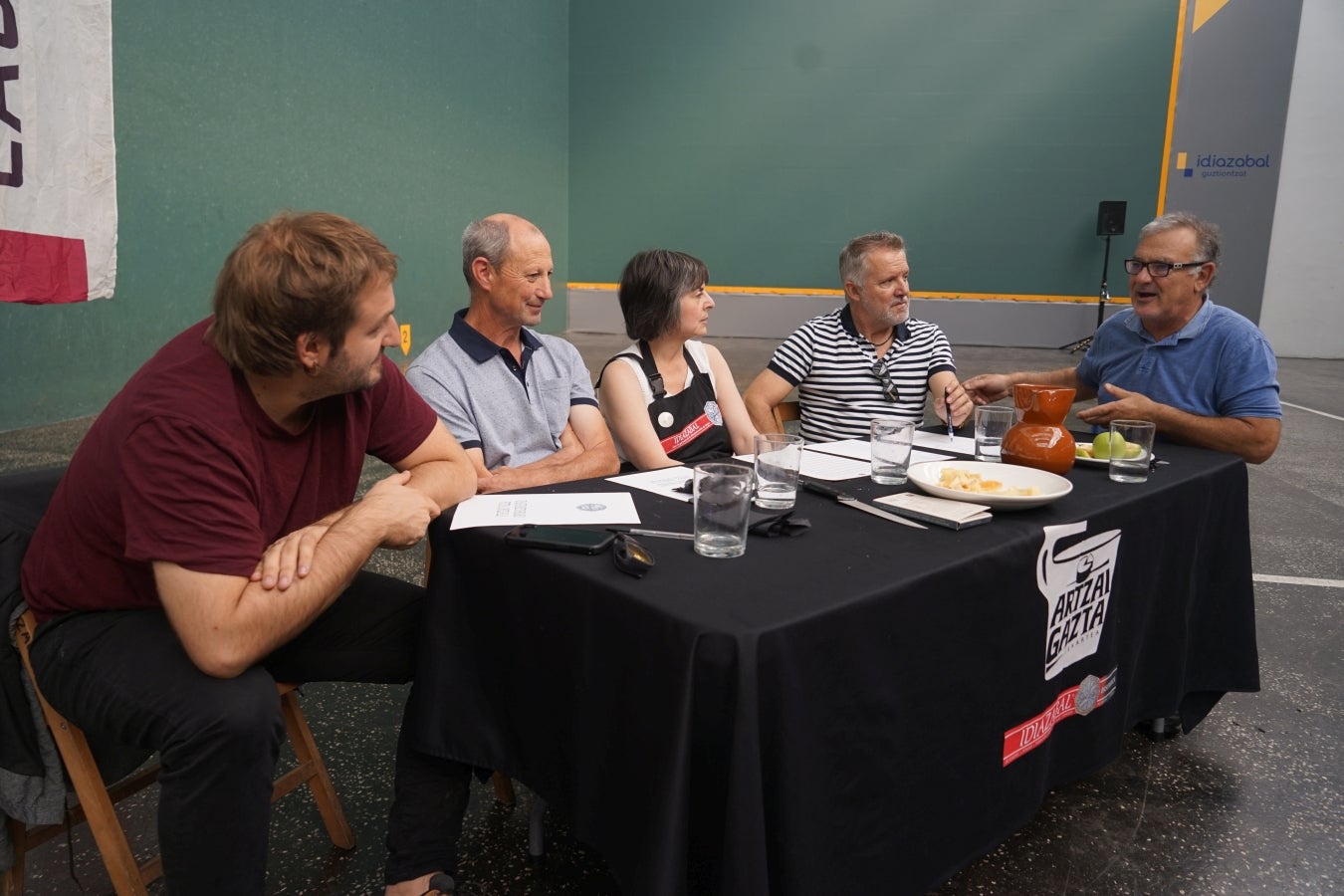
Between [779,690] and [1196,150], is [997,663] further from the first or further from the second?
[1196,150]

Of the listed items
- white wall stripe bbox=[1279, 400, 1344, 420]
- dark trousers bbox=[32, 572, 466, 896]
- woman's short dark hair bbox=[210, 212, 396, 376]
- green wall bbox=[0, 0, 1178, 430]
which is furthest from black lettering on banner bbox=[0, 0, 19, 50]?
white wall stripe bbox=[1279, 400, 1344, 420]

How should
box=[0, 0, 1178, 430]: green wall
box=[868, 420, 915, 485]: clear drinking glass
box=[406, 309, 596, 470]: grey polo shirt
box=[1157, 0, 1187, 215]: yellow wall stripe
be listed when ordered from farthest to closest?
box=[1157, 0, 1187, 215]: yellow wall stripe
box=[0, 0, 1178, 430]: green wall
box=[406, 309, 596, 470]: grey polo shirt
box=[868, 420, 915, 485]: clear drinking glass

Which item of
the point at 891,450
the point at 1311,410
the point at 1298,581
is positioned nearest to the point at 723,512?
the point at 891,450

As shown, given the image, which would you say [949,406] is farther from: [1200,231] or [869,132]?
[869,132]

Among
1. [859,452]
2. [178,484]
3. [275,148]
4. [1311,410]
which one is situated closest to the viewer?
[178,484]

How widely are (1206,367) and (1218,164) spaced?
9226mm

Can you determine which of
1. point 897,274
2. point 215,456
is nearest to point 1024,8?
point 897,274

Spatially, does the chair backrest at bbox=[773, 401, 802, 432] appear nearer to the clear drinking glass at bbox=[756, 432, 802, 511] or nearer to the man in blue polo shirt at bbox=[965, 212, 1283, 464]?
the man in blue polo shirt at bbox=[965, 212, 1283, 464]

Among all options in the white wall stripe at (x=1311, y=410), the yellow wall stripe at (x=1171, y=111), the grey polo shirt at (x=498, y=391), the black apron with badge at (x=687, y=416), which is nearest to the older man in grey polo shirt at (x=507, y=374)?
the grey polo shirt at (x=498, y=391)

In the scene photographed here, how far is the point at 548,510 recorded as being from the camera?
1497 millimetres

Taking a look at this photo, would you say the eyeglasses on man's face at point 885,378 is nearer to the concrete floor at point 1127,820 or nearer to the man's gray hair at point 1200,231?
the man's gray hair at point 1200,231

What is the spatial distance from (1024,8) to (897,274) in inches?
344

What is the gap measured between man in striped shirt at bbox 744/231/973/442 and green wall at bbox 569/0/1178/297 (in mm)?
7880

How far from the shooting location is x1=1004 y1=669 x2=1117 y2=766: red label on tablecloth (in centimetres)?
144
